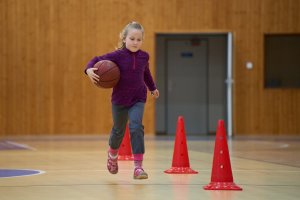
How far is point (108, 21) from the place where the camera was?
59.7ft

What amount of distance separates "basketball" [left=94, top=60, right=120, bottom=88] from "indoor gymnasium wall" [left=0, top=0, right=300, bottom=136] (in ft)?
37.3

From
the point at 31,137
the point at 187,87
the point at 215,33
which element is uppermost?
the point at 215,33

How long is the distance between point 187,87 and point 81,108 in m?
3.10

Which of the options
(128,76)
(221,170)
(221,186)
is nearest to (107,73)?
(128,76)

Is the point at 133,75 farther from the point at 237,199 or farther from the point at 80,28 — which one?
the point at 80,28

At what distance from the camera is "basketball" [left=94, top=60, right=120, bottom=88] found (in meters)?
6.64

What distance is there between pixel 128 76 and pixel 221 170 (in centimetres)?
142

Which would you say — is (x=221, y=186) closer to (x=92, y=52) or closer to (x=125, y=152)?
(x=125, y=152)

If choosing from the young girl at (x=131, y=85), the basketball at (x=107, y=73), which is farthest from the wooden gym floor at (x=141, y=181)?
the basketball at (x=107, y=73)

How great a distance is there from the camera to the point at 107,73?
663 cm

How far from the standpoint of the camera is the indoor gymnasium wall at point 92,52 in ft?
58.7

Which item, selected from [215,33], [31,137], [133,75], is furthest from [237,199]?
[215,33]

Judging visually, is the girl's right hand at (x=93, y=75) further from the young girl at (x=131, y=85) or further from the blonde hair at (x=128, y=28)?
the blonde hair at (x=128, y=28)

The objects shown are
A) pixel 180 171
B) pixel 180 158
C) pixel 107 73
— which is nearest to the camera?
pixel 107 73
